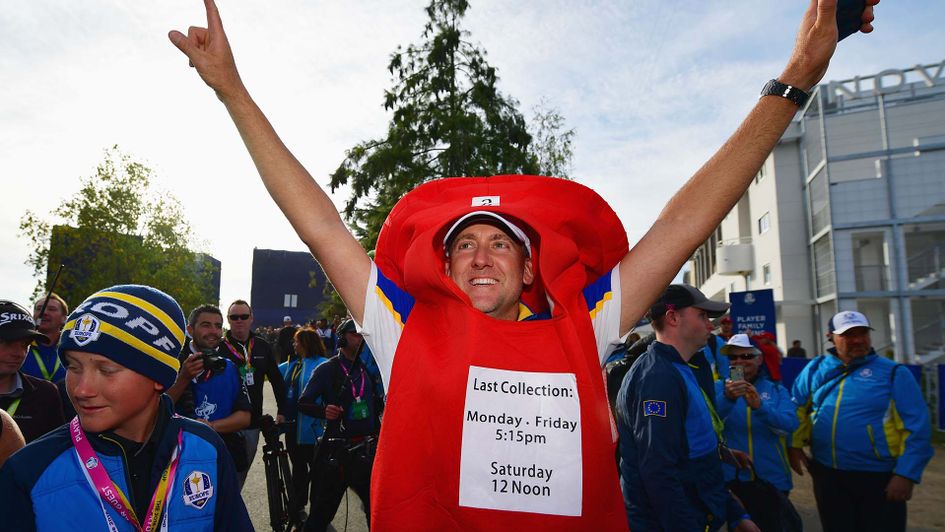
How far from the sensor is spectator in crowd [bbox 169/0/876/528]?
5.09 feet

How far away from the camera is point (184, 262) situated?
33250mm

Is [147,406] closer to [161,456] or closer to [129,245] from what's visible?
[161,456]

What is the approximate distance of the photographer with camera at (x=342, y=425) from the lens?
5430mm

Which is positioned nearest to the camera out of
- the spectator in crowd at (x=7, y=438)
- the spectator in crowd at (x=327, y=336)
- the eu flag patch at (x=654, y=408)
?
the spectator in crowd at (x=7, y=438)

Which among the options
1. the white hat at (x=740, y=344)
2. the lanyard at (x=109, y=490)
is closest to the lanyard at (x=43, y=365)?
the lanyard at (x=109, y=490)

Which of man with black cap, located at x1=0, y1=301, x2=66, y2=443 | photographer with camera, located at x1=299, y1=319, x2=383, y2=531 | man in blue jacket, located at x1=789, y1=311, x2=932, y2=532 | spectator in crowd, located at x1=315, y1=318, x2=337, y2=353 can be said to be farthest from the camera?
spectator in crowd, located at x1=315, y1=318, x2=337, y2=353

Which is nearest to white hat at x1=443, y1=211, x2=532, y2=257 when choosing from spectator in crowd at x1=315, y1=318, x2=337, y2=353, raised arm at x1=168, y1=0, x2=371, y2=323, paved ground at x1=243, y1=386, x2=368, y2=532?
raised arm at x1=168, y1=0, x2=371, y2=323

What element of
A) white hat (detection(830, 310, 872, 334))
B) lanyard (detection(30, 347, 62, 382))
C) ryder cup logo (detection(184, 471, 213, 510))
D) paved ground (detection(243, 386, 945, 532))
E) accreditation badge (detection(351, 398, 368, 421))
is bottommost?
paved ground (detection(243, 386, 945, 532))

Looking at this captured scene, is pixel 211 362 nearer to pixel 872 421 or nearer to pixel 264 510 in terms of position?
pixel 264 510

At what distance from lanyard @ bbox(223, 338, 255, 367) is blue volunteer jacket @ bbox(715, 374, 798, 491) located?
4.76m

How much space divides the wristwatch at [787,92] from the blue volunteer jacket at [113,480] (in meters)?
2.17

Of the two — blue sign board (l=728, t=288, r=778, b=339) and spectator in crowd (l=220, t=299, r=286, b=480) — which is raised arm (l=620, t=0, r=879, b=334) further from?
blue sign board (l=728, t=288, r=778, b=339)

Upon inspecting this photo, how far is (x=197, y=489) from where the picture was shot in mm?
2041

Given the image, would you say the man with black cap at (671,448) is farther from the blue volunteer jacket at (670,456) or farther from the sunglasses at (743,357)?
the sunglasses at (743,357)
